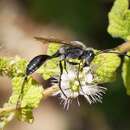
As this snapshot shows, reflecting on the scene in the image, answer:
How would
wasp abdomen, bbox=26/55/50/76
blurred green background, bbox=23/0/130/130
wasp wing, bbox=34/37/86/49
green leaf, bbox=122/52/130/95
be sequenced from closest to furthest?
wasp wing, bbox=34/37/86/49 → wasp abdomen, bbox=26/55/50/76 → green leaf, bbox=122/52/130/95 → blurred green background, bbox=23/0/130/130

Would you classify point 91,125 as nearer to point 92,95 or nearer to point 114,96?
point 114,96

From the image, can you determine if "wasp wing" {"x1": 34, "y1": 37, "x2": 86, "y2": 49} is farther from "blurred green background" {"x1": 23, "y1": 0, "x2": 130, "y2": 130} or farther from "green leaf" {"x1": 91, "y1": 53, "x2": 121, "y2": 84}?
"blurred green background" {"x1": 23, "y1": 0, "x2": 130, "y2": 130}

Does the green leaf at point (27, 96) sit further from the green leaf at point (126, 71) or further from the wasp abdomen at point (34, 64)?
the green leaf at point (126, 71)

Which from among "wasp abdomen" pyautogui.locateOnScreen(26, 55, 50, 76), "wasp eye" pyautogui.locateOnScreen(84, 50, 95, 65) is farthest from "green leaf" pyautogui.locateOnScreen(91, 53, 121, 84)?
"wasp abdomen" pyautogui.locateOnScreen(26, 55, 50, 76)

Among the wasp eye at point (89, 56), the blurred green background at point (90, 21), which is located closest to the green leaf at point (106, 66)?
the wasp eye at point (89, 56)

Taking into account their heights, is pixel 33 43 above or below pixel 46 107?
above

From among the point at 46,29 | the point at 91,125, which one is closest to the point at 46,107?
the point at 91,125
